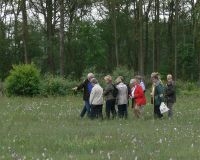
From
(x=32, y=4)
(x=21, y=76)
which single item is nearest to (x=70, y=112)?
(x=21, y=76)

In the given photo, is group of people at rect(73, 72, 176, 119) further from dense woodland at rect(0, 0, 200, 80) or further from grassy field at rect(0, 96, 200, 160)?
dense woodland at rect(0, 0, 200, 80)

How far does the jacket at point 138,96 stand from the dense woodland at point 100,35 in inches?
1514

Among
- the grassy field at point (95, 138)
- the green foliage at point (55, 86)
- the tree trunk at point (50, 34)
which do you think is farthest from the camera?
the tree trunk at point (50, 34)

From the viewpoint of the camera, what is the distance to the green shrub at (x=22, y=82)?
126 ft

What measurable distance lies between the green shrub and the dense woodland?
72.4 ft

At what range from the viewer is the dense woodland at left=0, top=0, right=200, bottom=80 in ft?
211

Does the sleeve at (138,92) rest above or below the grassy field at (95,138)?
above

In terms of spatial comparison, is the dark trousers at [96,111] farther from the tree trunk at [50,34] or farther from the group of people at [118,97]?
the tree trunk at [50,34]

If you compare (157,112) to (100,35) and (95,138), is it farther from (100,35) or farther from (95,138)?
(100,35)

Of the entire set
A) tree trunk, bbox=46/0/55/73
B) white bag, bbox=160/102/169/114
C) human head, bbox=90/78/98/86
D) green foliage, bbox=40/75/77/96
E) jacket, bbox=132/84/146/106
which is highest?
tree trunk, bbox=46/0/55/73

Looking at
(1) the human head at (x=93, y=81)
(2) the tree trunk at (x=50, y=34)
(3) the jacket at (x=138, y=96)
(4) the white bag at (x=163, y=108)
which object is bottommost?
(4) the white bag at (x=163, y=108)

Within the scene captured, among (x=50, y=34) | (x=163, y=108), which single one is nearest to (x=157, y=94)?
(x=163, y=108)

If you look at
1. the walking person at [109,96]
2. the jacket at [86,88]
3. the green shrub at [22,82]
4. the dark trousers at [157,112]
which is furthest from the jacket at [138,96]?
the green shrub at [22,82]

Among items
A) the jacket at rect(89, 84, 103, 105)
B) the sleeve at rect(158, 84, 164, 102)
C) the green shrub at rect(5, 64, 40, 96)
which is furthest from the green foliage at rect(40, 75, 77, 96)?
the sleeve at rect(158, 84, 164, 102)
